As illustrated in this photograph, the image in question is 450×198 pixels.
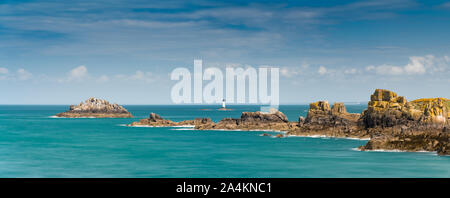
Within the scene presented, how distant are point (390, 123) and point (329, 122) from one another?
45.7 feet

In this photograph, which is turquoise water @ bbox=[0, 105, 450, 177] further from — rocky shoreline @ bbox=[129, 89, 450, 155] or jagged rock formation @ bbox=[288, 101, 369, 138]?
jagged rock formation @ bbox=[288, 101, 369, 138]

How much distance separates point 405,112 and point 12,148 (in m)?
62.3

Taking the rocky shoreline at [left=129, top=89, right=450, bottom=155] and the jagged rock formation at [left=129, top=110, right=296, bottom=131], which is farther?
the jagged rock formation at [left=129, top=110, right=296, bottom=131]

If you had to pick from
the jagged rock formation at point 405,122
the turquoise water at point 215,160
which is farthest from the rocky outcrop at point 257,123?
the turquoise water at point 215,160

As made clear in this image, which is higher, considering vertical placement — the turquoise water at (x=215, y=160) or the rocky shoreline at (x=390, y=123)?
the rocky shoreline at (x=390, y=123)

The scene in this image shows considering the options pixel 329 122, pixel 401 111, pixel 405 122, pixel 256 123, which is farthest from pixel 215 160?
pixel 256 123

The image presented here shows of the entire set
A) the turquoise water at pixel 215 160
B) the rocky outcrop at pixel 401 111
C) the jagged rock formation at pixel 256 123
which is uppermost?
the rocky outcrop at pixel 401 111

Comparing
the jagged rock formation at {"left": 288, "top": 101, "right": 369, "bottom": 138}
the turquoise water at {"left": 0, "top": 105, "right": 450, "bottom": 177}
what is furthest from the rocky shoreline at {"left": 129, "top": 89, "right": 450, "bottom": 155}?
the turquoise water at {"left": 0, "top": 105, "right": 450, "bottom": 177}

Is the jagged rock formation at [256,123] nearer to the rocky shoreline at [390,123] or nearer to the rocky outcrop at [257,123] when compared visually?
the rocky outcrop at [257,123]

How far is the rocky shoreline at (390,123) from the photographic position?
61588 mm

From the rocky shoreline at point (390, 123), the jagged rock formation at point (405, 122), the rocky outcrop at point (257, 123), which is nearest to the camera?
the jagged rock formation at point (405, 122)

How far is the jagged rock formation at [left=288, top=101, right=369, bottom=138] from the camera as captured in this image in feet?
287

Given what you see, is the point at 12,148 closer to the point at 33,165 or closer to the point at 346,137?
the point at 33,165

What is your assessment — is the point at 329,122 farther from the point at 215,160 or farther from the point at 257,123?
the point at 215,160
